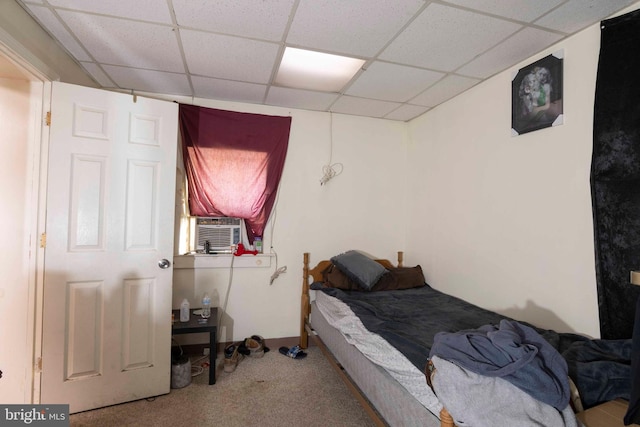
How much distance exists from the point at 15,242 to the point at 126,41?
4.79 feet

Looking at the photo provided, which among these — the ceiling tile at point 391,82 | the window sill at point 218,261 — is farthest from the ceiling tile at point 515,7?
the window sill at point 218,261

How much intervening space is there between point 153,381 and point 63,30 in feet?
7.92

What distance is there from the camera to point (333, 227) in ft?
10.2

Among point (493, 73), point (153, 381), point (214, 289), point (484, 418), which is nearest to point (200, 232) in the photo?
point (214, 289)

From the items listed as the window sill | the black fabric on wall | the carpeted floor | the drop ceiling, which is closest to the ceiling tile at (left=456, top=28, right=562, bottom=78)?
the drop ceiling

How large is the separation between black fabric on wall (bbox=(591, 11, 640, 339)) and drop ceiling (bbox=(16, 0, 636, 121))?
219mm

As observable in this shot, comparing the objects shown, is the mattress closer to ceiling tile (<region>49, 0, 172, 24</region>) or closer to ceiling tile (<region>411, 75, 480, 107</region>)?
ceiling tile (<region>411, 75, 480, 107</region>)

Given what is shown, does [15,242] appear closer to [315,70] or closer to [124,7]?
[124,7]

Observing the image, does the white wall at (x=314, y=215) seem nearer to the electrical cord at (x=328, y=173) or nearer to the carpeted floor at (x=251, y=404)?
the electrical cord at (x=328, y=173)

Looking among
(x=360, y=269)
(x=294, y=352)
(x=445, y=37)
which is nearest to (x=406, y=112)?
(x=445, y=37)

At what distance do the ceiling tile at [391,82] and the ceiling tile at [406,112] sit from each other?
208 mm

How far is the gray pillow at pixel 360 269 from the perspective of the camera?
2666 mm

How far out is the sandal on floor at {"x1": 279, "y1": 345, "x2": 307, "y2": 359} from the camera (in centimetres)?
273

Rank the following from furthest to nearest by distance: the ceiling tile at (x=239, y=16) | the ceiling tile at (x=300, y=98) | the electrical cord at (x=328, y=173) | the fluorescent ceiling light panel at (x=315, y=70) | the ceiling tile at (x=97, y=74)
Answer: the electrical cord at (x=328, y=173) → the ceiling tile at (x=300, y=98) → the ceiling tile at (x=97, y=74) → the fluorescent ceiling light panel at (x=315, y=70) → the ceiling tile at (x=239, y=16)
